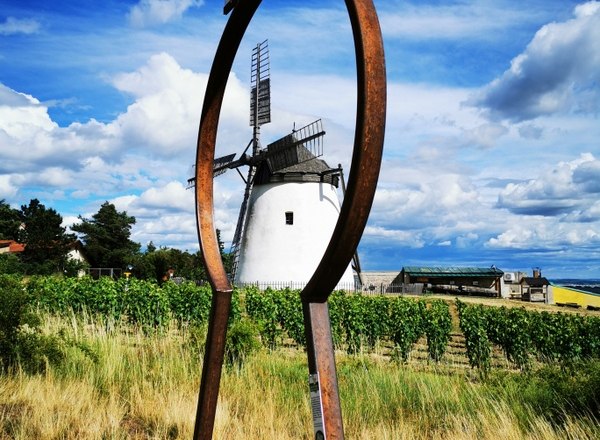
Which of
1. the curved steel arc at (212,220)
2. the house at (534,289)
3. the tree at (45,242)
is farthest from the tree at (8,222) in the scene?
the curved steel arc at (212,220)

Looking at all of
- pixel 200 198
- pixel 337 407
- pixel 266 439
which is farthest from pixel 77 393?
pixel 337 407

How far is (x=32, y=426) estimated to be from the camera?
472cm

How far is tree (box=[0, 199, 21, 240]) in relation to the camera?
46.2 meters

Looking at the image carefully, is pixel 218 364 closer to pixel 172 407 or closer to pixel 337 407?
pixel 337 407

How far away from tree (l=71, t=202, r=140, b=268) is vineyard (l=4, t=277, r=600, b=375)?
101 ft

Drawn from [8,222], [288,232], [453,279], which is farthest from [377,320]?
[8,222]

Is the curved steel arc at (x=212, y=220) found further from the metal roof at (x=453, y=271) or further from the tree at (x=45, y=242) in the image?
the metal roof at (x=453, y=271)

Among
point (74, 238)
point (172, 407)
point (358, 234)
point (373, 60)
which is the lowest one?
point (172, 407)

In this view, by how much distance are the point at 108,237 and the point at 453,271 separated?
27698 millimetres

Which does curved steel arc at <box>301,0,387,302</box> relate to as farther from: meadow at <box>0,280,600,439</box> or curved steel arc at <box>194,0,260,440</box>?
meadow at <box>0,280,600,439</box>

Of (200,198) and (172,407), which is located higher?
(200,198)

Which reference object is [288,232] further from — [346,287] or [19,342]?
[19,342]

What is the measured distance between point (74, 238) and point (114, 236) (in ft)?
22.2

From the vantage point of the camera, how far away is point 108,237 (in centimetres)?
4594
